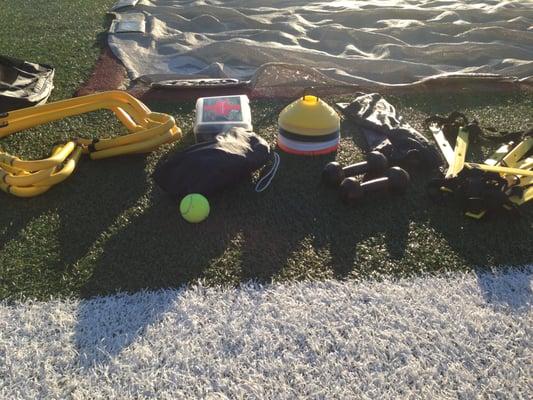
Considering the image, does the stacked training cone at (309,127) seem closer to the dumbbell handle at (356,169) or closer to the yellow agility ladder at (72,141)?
the dumbbell handle at (356,169)

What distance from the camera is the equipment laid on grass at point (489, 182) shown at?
2.14 meters

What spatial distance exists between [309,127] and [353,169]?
1.24 ft

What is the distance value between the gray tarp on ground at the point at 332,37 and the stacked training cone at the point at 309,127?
3.96 ft

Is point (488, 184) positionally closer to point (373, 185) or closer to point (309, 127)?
point (373, 185)

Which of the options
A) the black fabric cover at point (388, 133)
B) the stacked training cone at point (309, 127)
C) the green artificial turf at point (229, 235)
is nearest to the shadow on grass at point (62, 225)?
the green artificial turf at point (229, 235)

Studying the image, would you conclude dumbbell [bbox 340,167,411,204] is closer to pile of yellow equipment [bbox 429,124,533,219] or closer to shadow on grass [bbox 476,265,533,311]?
pile of yellow equipment [bbox 429,124,533,219]

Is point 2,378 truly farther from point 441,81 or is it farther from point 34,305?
point 441,81

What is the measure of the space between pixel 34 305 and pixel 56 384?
38 centimetres

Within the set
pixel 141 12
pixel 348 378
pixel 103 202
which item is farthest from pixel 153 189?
pixel 141 12

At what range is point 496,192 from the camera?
2.12 meters

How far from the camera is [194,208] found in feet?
6.95

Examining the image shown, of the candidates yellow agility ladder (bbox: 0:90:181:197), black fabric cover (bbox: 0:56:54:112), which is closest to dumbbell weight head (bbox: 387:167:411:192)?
yellow agility ladder (bbox: 0:90:181:197)

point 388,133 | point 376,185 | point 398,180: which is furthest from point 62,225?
point 388,133

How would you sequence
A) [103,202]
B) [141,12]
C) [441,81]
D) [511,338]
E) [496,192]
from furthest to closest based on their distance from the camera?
[141,12], [441,81], [103,202], [496,192], [511,338]
